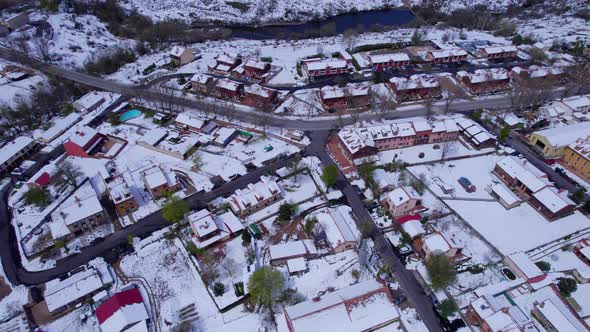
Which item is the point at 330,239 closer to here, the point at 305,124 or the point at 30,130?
the point at 305,124

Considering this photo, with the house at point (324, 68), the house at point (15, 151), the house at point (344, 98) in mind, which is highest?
the house at point (324, 68)

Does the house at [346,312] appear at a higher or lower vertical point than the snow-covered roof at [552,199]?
lower

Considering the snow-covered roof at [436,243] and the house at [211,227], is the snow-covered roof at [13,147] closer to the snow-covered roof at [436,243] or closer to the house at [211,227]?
the house at [211,227]

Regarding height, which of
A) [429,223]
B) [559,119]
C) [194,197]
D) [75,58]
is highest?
[75,58]

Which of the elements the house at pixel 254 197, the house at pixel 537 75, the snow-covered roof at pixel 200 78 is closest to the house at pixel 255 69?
the snow-covered roof at pixel 200 78

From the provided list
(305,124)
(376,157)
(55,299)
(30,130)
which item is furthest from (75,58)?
(376,157)

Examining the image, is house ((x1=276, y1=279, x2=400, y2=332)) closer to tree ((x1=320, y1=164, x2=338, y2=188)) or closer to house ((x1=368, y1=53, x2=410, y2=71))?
tree ((x1=320, y1=164, x2=338, y2=188))

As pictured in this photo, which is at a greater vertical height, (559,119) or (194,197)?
(194,197)
